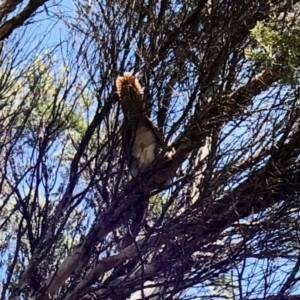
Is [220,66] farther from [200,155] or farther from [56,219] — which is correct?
[56,219]

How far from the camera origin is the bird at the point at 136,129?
8.79 ft

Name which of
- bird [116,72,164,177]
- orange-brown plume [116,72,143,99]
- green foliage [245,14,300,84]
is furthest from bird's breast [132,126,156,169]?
green foliage [245,14,300,84]

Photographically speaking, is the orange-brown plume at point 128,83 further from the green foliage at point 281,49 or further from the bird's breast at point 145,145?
the green foliage at point 281,49

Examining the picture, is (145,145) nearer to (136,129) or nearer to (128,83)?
(136,129)

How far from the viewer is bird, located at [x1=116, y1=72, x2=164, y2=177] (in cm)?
268

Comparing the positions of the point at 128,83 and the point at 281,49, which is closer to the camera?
the point at 281,49

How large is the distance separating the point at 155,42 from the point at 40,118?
2.90 feet

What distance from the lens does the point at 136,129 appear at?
274 centimetres

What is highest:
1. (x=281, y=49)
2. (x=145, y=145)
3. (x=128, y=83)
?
(x=128, y=83)

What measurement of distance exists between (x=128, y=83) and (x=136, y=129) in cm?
21

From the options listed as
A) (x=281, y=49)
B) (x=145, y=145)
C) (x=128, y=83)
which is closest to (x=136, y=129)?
(x=145, y=145)

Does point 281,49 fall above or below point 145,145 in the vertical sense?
below

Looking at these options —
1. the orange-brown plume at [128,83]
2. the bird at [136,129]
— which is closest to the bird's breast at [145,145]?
the bird at [136,129]

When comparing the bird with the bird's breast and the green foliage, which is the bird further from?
the green foliage
